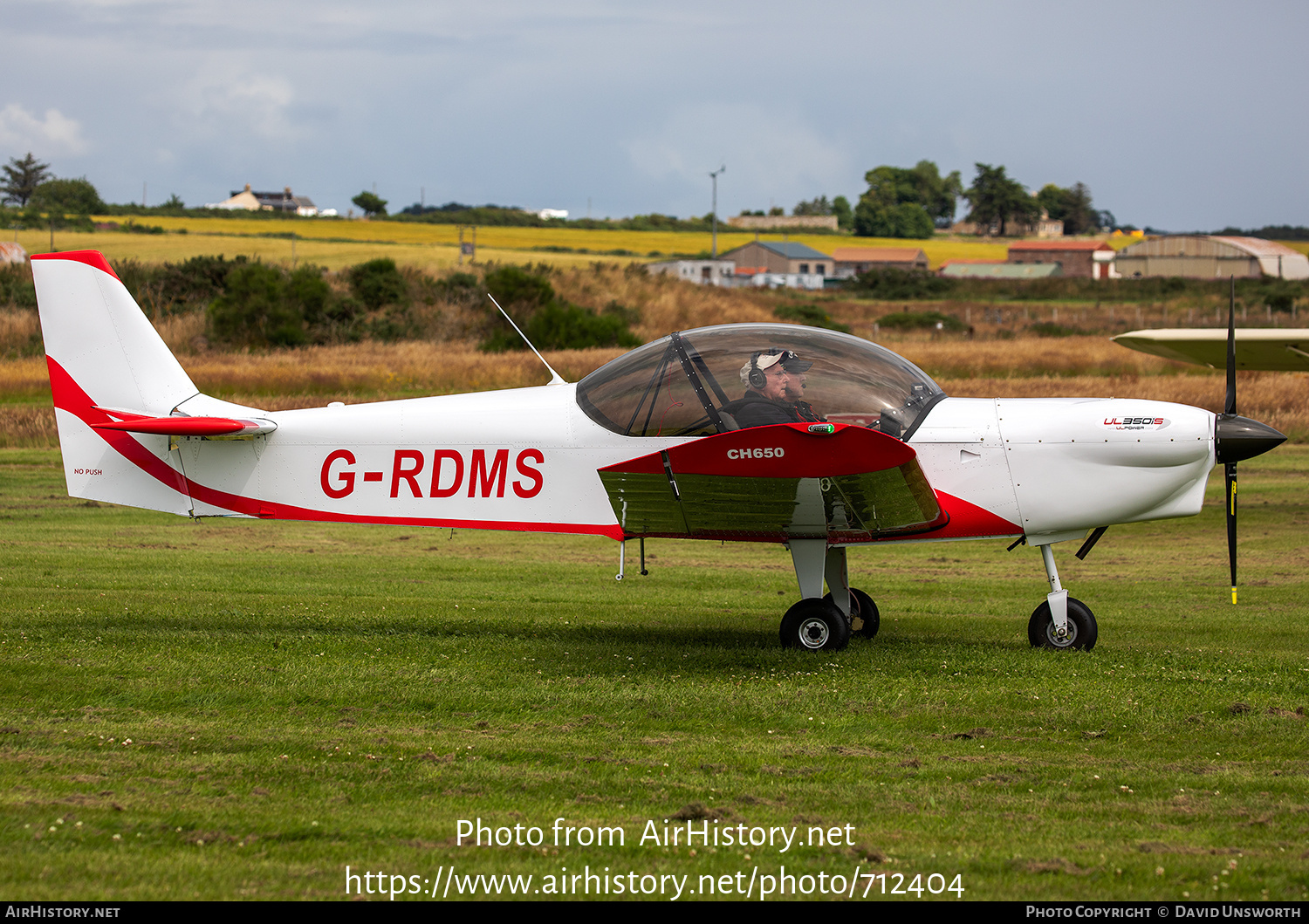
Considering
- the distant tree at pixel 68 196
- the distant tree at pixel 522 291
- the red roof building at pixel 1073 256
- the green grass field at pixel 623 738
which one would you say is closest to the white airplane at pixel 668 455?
the green grass field at pixel 623 738

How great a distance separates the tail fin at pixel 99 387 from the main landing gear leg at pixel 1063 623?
6357 millimetres

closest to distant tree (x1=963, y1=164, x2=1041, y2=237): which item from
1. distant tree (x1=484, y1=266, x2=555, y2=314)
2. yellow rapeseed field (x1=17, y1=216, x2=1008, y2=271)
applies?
yellow rapeseed field (x1=17, y1=216, x2=1008, y2=271)

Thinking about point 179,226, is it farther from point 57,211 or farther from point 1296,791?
point 1296,791

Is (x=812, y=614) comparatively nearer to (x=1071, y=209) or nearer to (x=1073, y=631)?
(x=1073, y=631)

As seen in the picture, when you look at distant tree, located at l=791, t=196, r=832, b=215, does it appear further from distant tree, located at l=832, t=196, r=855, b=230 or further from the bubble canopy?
the bubble canopy

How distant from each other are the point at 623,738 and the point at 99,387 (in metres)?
5.21

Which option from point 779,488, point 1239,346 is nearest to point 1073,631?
point 779,488

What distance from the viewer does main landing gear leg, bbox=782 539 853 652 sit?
816cm

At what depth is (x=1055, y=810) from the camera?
5.01m

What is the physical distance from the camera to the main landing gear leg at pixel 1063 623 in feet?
27.0

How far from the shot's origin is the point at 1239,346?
1811 centimetres

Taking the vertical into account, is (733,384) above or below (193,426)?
above

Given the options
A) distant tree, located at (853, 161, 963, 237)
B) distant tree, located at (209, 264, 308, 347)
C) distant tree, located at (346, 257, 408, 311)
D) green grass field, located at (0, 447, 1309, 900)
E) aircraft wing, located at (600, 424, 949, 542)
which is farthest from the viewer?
distant tree, located at (853, 161, 963, 237)

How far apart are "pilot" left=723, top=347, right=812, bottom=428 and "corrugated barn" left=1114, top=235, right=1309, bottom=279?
109967 millimetres
